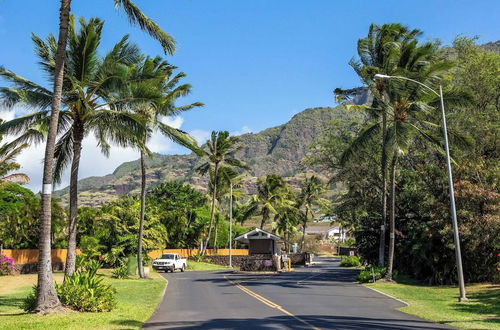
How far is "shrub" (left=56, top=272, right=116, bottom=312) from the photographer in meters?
14.6

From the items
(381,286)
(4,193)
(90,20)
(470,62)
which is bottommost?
(381,286)

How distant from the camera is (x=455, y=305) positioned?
1798cm

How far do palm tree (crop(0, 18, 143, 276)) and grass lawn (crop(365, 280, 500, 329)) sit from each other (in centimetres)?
1175

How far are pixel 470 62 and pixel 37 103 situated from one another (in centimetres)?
2468

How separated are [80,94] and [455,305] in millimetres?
15794

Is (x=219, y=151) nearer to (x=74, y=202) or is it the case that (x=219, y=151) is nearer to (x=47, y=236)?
(x=74, y=202)

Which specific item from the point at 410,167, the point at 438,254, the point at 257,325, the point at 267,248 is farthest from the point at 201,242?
the point at 257,325

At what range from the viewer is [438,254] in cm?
2881

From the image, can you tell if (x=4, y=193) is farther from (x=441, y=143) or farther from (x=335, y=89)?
(x=441, y=143)

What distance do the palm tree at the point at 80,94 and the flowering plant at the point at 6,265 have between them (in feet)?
58.6

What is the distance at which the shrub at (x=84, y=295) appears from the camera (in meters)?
14.6

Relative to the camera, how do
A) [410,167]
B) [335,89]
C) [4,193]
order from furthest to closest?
[4,193]
[410,167]
[335,89]

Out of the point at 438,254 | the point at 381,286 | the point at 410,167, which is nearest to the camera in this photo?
the point at 381,286

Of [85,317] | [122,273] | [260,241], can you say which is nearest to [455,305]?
[85,317]
